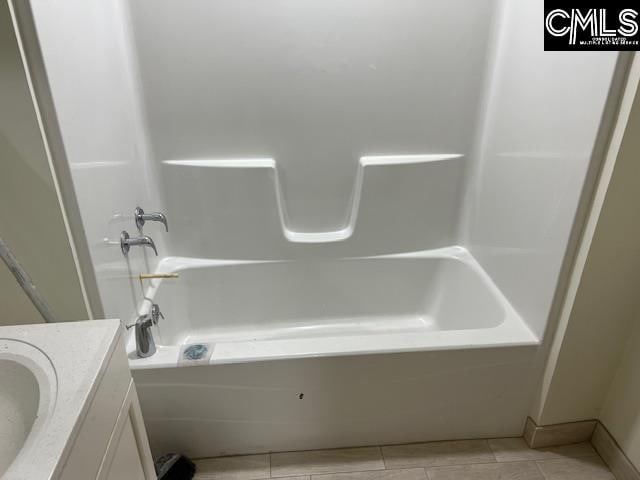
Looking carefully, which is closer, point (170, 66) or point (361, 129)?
point (170, 66)

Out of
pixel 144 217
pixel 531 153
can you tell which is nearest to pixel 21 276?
pixel 144 217

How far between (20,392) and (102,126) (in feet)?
2.74

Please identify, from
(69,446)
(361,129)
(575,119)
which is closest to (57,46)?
(69,446)

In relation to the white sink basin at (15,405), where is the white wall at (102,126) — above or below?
above

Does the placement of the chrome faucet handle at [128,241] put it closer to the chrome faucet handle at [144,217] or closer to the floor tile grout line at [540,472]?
the chrome faucet handle at [144,217]

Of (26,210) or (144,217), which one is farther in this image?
(144,217)

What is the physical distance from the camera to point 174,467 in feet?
4.60

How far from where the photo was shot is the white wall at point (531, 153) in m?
1.21

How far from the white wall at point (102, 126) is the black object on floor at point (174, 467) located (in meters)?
0.47

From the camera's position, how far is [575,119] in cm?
122

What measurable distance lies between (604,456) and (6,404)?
5.71 ft

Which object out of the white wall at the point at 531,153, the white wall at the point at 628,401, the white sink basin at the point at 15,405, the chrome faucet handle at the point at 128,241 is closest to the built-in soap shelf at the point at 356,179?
the white wall at the point at 531,153

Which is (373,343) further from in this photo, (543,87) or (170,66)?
(170,66)

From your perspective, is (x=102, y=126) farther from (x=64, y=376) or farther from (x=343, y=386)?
(x=343, y=386)
